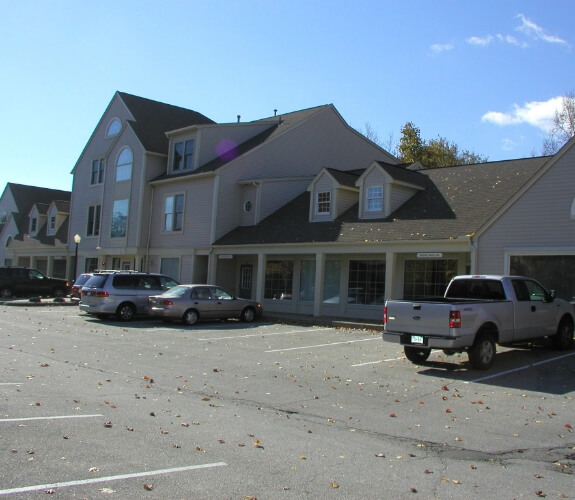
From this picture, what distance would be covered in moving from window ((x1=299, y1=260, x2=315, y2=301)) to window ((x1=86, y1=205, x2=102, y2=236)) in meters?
16.2

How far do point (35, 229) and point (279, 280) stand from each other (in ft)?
90.2

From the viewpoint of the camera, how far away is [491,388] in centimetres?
1055

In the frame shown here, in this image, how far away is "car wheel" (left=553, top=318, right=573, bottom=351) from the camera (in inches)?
562

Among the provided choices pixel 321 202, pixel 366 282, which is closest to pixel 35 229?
→ pixel 321 202

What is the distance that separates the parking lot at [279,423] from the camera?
5.37 meters

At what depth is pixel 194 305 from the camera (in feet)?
67.8

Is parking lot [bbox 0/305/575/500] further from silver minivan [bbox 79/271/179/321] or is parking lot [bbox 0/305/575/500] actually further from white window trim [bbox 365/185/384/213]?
white window trim [bbox 365/185/384/213]

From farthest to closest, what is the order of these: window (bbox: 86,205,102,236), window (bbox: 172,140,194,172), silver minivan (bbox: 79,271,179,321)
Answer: window (bbox: 86,205,102,236) → window (bbox: 172,140,194,172) → silver minivan (bbox: 79,271,179,321)

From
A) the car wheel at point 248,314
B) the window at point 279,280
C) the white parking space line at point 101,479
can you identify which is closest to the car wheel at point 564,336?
the white parking space line at point 101,479

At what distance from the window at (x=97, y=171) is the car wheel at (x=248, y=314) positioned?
1847 centimetres

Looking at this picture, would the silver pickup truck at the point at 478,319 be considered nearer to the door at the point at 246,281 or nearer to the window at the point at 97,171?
the door at the point at 246,281

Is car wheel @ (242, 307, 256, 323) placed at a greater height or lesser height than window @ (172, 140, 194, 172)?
lesser

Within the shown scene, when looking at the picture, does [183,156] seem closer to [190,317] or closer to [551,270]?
[190,317]

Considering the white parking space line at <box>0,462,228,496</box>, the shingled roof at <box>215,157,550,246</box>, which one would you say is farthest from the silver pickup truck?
the white parking space line at <box>0,462,228,496</box>
